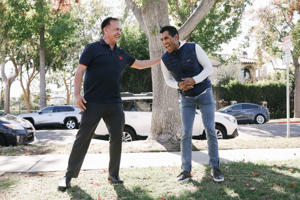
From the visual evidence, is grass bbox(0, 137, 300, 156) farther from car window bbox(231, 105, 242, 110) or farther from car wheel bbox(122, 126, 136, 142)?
car window bbox(231, 105, 242, 110)

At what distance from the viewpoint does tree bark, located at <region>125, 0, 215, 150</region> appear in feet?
24.2

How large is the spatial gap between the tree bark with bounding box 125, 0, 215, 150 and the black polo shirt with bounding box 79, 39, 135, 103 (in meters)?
3.55

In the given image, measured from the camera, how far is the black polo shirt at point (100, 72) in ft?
12.7

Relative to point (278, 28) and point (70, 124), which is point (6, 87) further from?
point (278, 28)

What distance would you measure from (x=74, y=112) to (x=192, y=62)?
45.3 feet

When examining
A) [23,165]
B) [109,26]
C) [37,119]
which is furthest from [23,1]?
[109,26]

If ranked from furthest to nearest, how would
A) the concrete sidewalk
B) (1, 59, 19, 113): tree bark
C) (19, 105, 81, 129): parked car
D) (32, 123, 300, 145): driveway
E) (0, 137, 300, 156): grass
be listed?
(1, 59, 19, 113): tree bark < (19, 105, 81, 129): parked car < (32, 123, 300, 145): driveway < (0, 137, 300, 156): grass < the concrete sidewalk

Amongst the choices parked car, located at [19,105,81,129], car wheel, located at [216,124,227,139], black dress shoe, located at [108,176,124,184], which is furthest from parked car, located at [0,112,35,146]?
parked car, located at [19,105,81,129]

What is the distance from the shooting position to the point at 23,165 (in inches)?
215

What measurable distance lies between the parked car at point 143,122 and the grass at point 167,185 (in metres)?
4.40

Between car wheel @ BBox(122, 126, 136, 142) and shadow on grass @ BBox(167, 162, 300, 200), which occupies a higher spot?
shadow on grass @ BBox(167, 162, 300, 200)

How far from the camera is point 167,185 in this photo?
3.96 meters

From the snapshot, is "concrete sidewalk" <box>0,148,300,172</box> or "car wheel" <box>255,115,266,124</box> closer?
"concrete sidewalk" <box>0,148,300,172</box>

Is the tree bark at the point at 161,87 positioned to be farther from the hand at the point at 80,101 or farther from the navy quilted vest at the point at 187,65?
the hand at the point at 80,101
